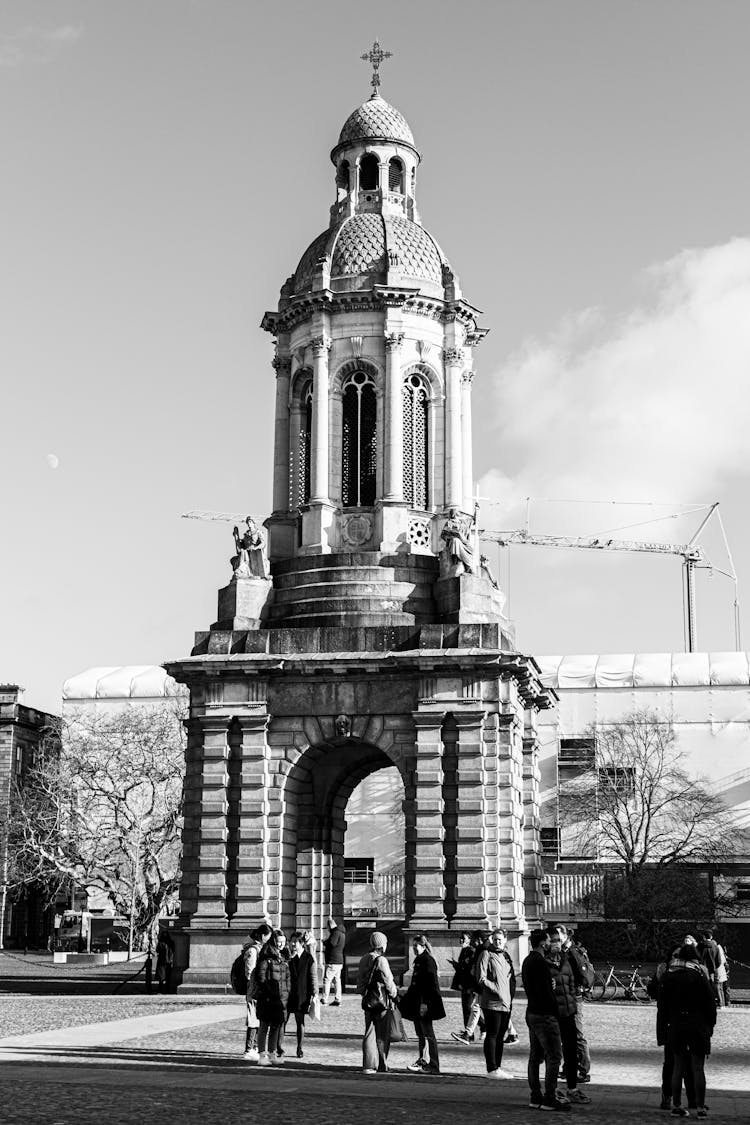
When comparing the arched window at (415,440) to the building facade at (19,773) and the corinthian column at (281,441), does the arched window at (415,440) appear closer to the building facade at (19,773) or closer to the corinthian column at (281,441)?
the corinthian column at (281,441)

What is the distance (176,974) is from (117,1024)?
10076mm

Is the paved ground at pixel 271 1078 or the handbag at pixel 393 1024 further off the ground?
the handbag at pixel 393 1024

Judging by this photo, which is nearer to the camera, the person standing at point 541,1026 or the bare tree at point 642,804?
the person standing at point 541,1026

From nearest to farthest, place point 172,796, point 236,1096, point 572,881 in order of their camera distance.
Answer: point 236,1096
point 572,881
point 172,796

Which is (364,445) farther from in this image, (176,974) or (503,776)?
(176,974)

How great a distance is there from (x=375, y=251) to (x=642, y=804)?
128 ft

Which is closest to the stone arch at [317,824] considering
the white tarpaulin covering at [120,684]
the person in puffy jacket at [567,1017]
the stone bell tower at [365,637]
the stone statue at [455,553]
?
the stone bell tower at [365,637]

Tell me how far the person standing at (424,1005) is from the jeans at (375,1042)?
14.9 inches

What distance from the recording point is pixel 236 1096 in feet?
63.2

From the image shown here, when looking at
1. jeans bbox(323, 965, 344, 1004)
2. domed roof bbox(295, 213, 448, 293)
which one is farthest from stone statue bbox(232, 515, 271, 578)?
jeans bbox(323, 965, 344, 1004)

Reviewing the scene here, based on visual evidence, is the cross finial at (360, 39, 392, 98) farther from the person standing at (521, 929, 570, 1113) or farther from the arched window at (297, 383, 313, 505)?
the person standing at (521, 929, 570, 1113)

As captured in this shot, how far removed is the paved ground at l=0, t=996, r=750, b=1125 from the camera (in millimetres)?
17844

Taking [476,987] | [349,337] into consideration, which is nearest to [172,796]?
[349,337]

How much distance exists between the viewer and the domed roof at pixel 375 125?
4838 centimetres
